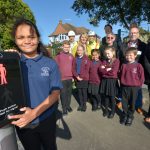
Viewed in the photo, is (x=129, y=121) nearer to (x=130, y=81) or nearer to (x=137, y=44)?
(x=130, y=81)

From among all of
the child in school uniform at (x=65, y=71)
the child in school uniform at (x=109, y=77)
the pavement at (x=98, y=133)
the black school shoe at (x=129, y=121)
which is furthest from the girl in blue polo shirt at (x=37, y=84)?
the child in school uniform at (x=65, y=71)

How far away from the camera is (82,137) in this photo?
482 centimetres

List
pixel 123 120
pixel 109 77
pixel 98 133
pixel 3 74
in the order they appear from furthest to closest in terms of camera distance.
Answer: pixel 109 77
pixel 123 120
pixel 98 133
pixel 3 74

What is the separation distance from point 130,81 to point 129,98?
1.22ft

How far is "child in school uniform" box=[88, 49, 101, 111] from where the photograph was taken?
6.24m

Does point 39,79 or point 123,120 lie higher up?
point 39,79

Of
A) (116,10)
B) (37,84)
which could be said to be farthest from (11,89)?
(116,10)

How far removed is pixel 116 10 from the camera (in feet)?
62.9

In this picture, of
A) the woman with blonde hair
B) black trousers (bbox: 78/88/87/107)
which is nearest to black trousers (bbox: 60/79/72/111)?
black trousers (bbox: 78/88/87/107)

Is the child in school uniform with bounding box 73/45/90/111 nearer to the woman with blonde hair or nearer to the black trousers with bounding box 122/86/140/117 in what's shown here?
the woman with blonde hair

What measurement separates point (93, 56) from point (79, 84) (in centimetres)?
71

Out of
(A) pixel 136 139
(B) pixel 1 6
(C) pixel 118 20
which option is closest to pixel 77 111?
(A) pixel 136 139

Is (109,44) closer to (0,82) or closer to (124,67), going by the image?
(124,67)

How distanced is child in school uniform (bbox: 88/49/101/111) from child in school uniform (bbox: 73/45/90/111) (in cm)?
9
